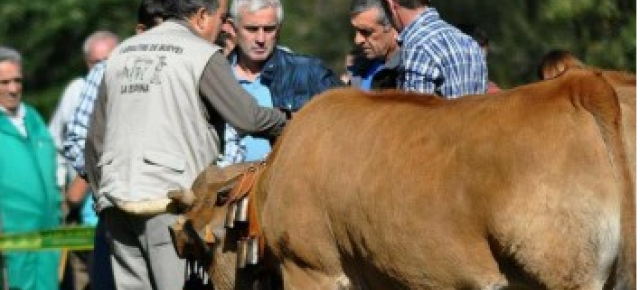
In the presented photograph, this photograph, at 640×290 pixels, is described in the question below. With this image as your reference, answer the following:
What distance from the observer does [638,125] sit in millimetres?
5758

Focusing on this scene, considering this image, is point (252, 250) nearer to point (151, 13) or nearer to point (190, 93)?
point (190, 93)

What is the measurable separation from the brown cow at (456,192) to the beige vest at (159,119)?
→ 2.64 feet

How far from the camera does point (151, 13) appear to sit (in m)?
8.59

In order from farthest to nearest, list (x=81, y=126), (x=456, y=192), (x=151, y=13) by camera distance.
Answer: (x=81, y=126)
(x=151, y=13)
(x=456, y=192)

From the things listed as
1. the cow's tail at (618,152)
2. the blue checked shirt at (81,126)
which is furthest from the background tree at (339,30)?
the cow's tail at (618,152)

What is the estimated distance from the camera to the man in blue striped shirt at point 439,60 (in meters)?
7.97

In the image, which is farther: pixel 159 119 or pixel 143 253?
pixel 143 253

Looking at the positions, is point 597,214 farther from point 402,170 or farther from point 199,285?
point 199,285

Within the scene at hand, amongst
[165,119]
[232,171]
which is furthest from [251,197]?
[165,119]

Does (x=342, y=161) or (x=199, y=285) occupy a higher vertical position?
(x=342, y=161)

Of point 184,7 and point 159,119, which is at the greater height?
point 184,7

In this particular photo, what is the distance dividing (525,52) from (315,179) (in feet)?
26.8

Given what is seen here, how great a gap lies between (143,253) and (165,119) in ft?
2.11

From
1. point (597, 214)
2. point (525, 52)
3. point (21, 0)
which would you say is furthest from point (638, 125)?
point (21, 0)
